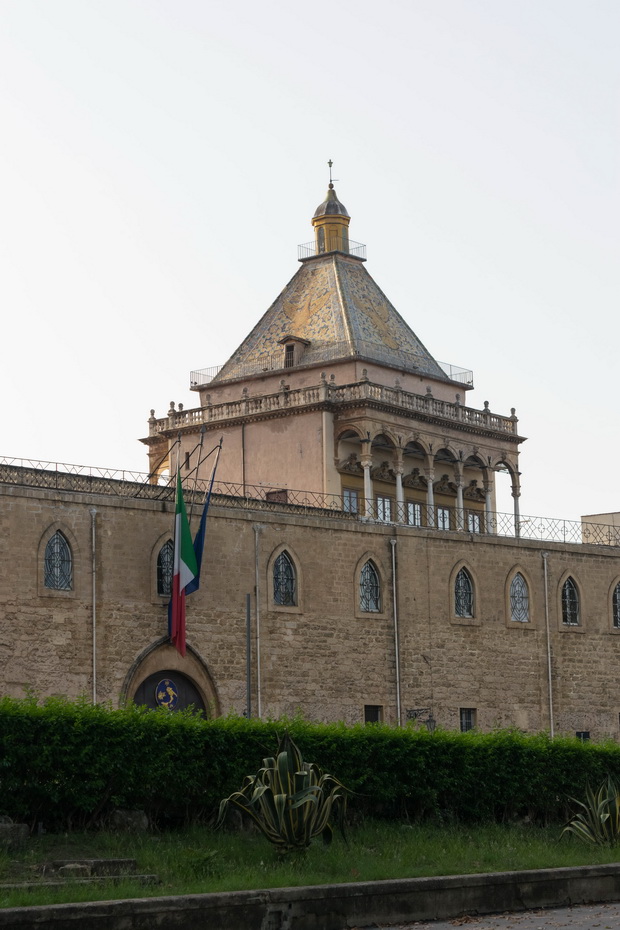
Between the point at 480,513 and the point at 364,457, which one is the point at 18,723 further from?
the point at 480,513

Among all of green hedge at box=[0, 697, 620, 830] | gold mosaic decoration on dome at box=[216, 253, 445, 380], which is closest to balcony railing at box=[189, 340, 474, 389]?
gold mosaic decoration on dome at box=[216, 253, 445, 380]

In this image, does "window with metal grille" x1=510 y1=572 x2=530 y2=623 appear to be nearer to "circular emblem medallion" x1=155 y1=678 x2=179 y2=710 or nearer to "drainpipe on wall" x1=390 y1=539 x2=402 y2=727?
"drainpipe on wall" x1=390 y1=539 x2=402 y2=727

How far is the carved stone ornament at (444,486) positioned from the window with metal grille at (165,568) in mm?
22530

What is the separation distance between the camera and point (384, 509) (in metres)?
47.8

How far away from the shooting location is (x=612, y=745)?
76.0ft

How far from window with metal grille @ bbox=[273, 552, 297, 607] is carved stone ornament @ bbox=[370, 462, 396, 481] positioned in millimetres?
17123

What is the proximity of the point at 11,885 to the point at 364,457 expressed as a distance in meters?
33.8

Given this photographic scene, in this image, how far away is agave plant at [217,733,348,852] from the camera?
54.1ft

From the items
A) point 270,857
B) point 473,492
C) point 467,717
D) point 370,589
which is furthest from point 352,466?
point 270,857

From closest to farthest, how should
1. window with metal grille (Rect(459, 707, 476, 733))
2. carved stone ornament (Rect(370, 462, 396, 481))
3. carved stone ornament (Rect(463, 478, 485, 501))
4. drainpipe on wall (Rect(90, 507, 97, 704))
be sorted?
drainpipe on wall (Rect(90, 507, 97, 704)) → window with metal grille (Rect(459, 707, 476, 733)) → carved stone ornament (Rect(370, 462, 396, 481)) → carved stone ornament (Rect(463, 478, 485, 501))

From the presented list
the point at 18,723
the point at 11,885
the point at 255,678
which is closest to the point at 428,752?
the point at 18,723

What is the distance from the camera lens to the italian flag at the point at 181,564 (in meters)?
28.9

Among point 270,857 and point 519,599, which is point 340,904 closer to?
point 270,857

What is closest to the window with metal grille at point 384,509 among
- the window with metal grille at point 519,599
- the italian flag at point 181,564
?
the window with metal grille at point 519,599
